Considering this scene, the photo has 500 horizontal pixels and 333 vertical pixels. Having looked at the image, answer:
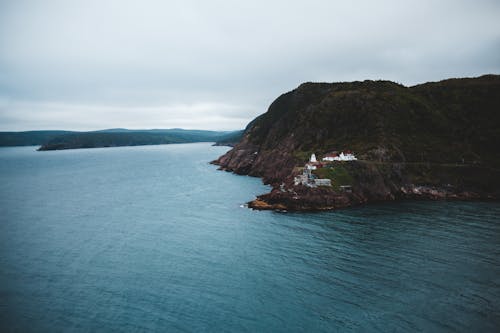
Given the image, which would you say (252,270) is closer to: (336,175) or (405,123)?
(336,175)

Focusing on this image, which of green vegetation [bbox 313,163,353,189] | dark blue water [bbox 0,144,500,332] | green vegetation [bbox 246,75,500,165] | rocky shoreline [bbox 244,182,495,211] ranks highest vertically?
green vegetation [bbox 246,75,500,165]

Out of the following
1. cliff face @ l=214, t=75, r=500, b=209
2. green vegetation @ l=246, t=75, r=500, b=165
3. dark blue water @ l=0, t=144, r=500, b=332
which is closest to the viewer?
dark blue water @ l=0, t=144, r=500, b=332

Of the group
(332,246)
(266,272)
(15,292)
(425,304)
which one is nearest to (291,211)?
(332,246)

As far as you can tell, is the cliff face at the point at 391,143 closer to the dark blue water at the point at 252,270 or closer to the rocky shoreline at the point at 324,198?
the rocky shoreline at the point at 324,198

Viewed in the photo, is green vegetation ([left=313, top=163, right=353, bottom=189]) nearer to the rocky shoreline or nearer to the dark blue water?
the rocky shoreline

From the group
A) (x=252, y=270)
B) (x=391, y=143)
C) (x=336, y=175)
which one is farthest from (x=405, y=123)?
(x=252, y=270)

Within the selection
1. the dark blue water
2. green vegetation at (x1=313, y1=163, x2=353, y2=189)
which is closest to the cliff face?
green vegetation at (x1=313, y1=163, x2=353, y2=189)
